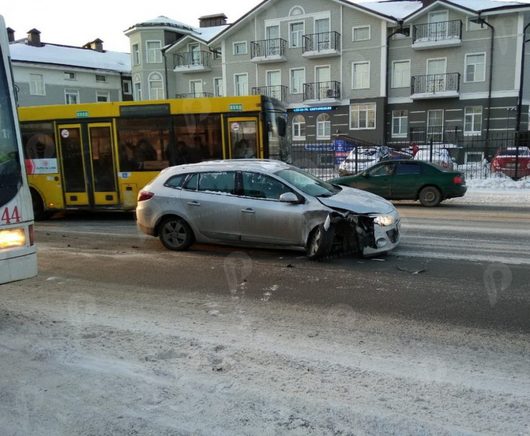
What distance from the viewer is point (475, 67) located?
3578 cm

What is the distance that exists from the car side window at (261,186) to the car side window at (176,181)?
121cm

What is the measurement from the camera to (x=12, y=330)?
208 inches

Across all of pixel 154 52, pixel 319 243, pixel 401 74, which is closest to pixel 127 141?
pixel 319 243

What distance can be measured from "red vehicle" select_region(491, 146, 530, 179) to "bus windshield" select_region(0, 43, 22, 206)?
20.0 meters

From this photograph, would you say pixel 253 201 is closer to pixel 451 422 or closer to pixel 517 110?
pixel 451 422

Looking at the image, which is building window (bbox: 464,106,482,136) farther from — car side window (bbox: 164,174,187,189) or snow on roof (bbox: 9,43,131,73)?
snow on roof (bbox: 9,43,131,73)

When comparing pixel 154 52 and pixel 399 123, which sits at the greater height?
pixel 154 52

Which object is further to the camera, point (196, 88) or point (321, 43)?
point (196, 88)

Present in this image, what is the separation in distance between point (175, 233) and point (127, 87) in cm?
5145

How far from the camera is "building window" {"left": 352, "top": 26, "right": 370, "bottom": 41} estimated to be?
38.1 meters

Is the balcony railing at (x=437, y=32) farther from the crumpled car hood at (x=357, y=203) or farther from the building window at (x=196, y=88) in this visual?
the crumpled car hood at (x=357, y=203)

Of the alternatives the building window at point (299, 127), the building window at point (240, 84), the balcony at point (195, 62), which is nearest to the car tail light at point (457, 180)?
the building window at point (299, 127)

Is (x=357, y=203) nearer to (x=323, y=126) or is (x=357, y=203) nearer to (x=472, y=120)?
(x=472, y=120)

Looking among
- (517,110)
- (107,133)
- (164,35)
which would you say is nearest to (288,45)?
(164,35)
